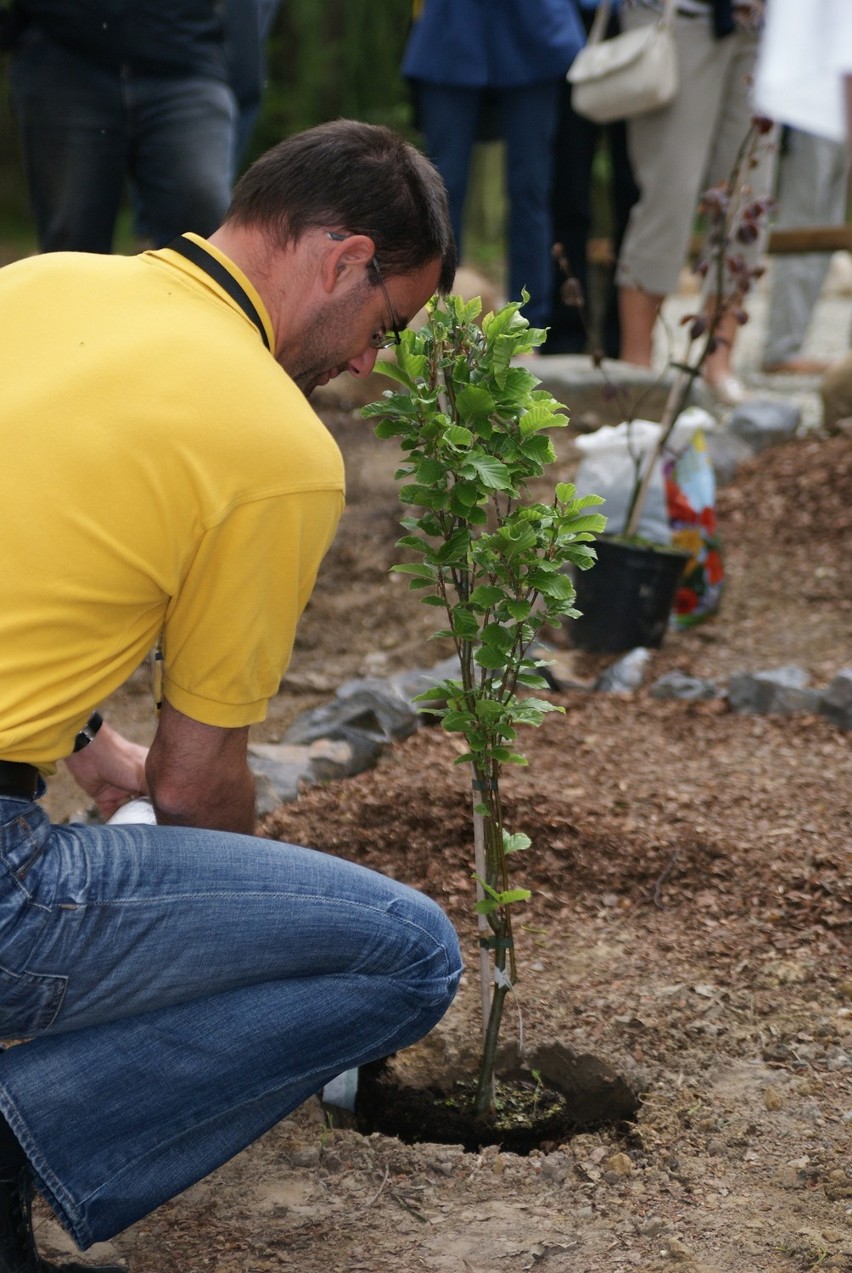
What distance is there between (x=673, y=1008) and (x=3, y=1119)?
3.69 ft

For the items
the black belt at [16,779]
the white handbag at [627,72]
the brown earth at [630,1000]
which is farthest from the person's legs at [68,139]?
the black belt at [16,779]

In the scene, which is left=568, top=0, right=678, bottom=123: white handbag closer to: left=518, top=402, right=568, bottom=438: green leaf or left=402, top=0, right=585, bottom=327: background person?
left=402, top=0, right=585, bottom=327: background person

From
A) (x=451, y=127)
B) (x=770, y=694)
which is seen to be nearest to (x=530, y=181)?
(x=451, y=127)

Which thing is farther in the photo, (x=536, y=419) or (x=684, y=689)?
(x=684, y=689)

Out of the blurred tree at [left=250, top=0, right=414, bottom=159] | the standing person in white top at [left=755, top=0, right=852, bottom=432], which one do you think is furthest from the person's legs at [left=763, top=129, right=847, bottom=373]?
the blurred tree at [left=250, top=0, right=414, bottom=159]

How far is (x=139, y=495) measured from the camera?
1.70 metres

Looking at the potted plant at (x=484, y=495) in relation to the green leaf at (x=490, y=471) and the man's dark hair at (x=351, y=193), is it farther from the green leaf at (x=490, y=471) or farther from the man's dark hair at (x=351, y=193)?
the man's dark hair at (x=351, y=193)

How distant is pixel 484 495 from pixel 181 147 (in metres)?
2.45

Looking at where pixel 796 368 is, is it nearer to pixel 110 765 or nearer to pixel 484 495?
→ pixel 484 495

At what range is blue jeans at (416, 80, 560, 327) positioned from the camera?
559 centimetres

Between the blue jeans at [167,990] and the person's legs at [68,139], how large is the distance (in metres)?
2.69

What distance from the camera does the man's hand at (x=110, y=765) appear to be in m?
2.23

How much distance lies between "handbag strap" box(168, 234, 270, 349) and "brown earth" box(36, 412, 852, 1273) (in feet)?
4.02

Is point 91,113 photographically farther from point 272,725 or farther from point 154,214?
point 272,725
